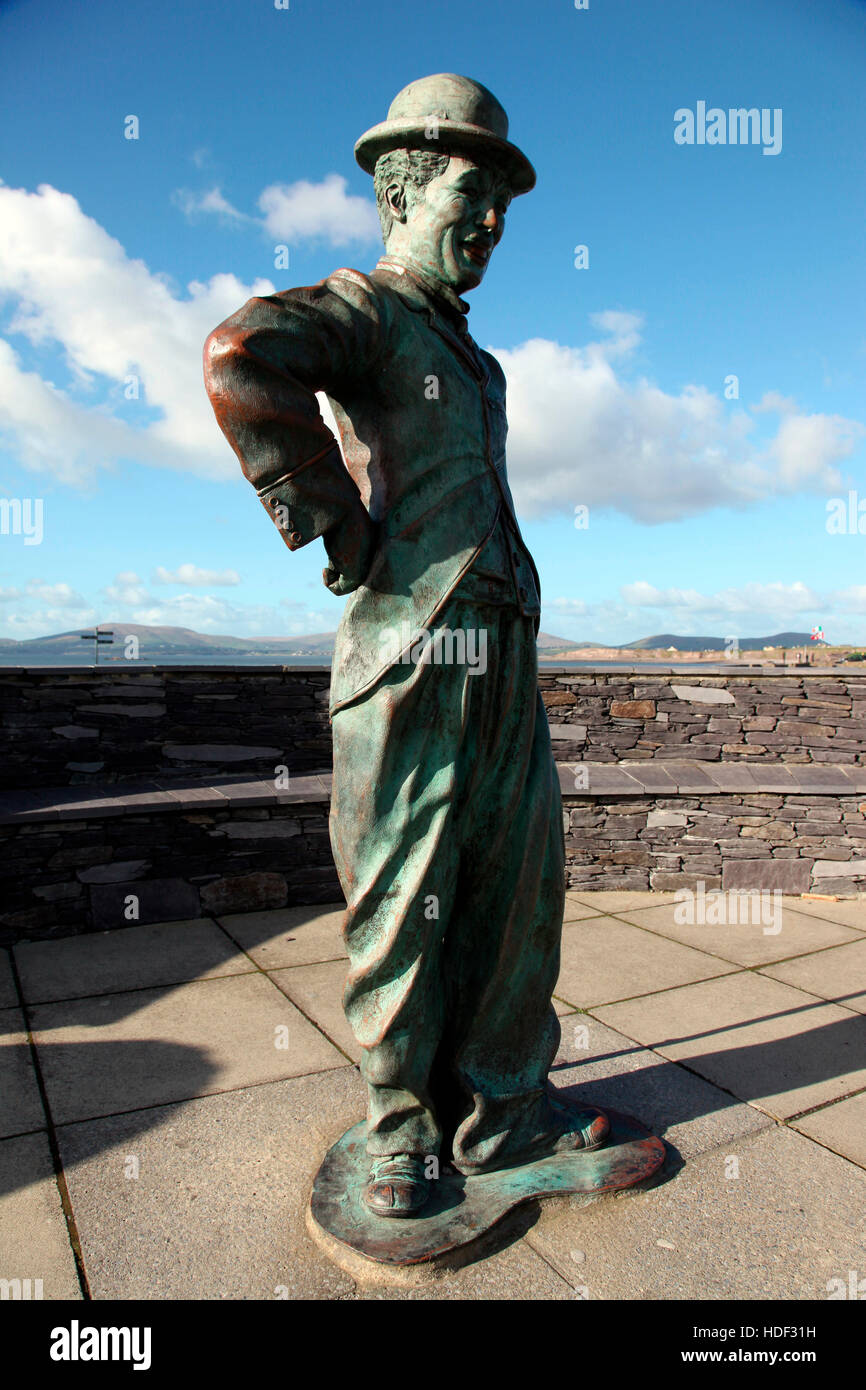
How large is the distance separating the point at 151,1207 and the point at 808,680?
5386mm

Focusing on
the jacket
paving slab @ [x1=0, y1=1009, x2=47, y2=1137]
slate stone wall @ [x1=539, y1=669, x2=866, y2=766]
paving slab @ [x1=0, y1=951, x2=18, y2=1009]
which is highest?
the jacket

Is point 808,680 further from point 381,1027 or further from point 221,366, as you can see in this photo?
point 221,366

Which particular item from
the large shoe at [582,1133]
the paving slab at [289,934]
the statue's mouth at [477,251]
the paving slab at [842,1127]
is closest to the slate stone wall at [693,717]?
the paving slab at [289,934]

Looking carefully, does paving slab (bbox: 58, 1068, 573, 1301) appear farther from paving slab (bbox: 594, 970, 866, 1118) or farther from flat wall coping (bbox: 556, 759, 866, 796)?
flat wall coping (bbox: 556, 759, 866, 796)

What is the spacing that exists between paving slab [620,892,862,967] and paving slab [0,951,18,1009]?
10.1 ft

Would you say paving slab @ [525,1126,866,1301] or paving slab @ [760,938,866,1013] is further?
paving slab @ [760,938,866,1013]

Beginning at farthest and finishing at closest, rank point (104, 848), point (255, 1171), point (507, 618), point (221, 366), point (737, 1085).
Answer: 1. point (104, 848)
2. point (737, 1085)
3. point (255, 1171)
4. point (507, 618)
5. point (221, 366)

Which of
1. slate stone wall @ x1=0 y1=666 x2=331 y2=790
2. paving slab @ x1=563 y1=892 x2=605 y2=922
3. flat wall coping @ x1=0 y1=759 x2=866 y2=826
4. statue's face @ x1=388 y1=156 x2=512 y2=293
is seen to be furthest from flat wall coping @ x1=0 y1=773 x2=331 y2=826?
statue's face @ x1=388 y1=156 x2=512 y2=293

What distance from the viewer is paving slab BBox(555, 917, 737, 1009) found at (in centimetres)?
388

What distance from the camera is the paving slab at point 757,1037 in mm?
3016

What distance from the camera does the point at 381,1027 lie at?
82.7 inches

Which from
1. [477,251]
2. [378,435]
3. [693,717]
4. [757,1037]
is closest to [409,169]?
[477,251]

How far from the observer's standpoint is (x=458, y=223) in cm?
214

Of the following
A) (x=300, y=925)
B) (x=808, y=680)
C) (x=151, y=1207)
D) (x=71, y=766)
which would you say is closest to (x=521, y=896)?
(x=151, y=1207)
